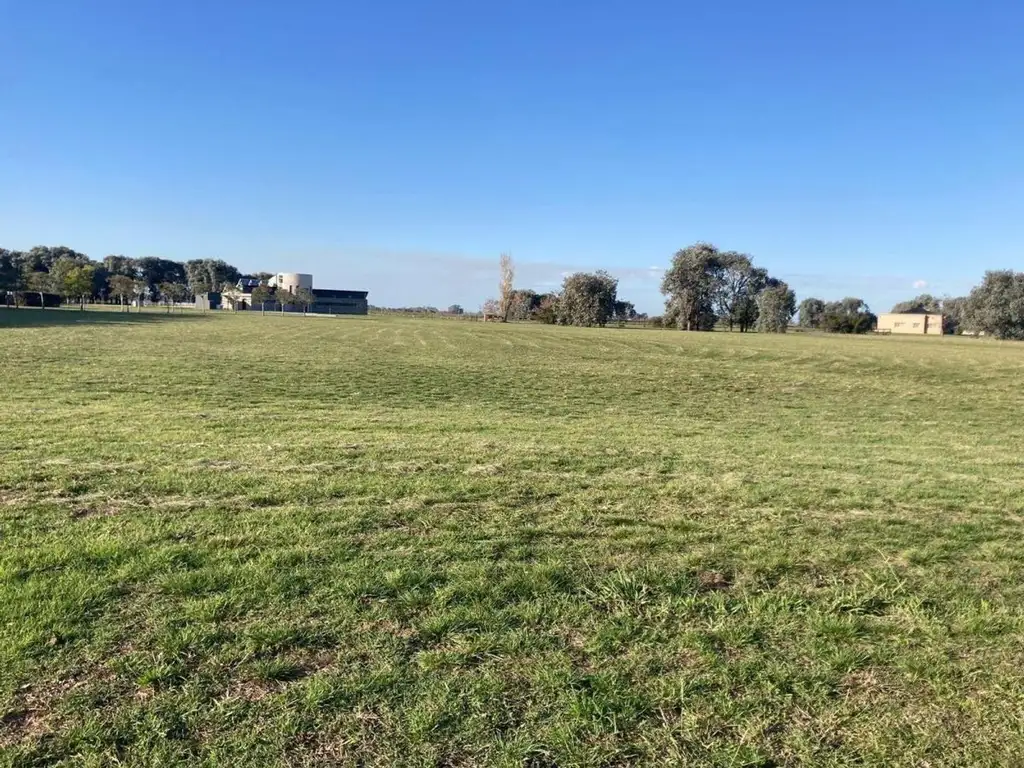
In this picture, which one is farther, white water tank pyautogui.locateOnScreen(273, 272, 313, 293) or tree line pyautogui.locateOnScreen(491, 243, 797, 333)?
white water tank pyautogui.locateOnScreen(273, 272, 313, 293)

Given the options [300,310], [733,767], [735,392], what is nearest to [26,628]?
[733,767]

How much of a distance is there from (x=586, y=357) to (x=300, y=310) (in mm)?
123794

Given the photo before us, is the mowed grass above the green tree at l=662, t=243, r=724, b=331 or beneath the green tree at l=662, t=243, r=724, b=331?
beneath

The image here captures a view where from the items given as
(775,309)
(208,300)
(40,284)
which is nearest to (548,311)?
(775,309)

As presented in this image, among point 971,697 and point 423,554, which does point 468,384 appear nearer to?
point 423,554

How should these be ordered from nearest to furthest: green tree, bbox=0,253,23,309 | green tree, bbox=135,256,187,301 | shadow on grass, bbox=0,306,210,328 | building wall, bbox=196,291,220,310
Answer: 1. shadow on grass, bbox=0,306,210,328
2. green tree, bbox=0,253,23,309
3. building wall, bbox=196,291,220,310
4. green tree, bbox=135,256,187,301

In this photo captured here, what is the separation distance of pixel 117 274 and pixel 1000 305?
5754 inches

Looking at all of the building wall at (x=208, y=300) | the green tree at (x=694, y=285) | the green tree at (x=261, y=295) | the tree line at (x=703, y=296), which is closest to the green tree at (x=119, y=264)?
the building wall at (x=208, y=300)

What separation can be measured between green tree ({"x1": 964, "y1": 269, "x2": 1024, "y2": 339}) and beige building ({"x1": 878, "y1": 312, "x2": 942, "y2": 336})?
30756 mm

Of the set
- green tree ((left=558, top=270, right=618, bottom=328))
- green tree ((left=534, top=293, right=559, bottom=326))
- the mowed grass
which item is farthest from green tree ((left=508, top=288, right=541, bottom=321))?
the mowed grass

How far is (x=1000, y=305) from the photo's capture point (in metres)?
84.6

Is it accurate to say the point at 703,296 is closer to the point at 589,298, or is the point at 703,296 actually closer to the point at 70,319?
the point at 589,298

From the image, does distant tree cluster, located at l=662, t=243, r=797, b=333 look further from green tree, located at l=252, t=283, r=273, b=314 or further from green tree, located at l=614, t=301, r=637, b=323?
green tree, located at l=252, t=283, r=273, b=314

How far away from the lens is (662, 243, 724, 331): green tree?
98.8m
